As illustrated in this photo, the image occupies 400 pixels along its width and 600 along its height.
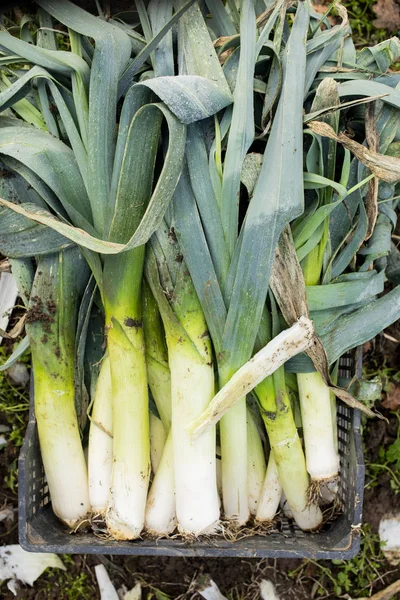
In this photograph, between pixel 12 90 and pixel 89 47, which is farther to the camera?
pixel 89 47

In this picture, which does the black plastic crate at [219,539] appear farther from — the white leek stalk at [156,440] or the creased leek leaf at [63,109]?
the creased leek leaf at [63,109]

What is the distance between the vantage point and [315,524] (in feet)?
4.19

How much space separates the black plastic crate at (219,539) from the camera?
3.86 feet

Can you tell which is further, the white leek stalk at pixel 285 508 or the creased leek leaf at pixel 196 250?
the white leek stalk at pixel 285 508

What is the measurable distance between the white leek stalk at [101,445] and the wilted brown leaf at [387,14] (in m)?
1.27

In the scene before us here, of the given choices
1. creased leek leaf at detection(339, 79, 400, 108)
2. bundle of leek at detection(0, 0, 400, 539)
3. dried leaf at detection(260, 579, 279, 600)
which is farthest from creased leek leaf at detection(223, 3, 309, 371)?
dried leaf at detection(260, 579, 279, 600)

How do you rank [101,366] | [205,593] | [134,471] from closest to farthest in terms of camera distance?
1. [134,471]
2. [101,366]
3. [205,593]

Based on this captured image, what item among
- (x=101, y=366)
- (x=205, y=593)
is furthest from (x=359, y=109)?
(x=205, y=593)

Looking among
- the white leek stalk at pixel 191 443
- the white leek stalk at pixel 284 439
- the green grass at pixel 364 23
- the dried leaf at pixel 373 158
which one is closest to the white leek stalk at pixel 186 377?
the white leek stalk at pixel 191 443

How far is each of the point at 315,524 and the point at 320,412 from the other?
0.93 feet

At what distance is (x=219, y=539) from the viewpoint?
1217 mm

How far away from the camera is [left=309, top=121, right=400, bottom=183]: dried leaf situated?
3.28ft

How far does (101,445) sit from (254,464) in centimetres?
35

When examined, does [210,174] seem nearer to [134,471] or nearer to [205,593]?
[134,471]
